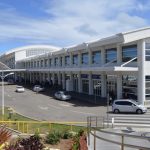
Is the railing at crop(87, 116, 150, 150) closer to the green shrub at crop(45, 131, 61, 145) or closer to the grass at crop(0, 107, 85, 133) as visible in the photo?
the green shrub at crop(45, 131, 61, 145)

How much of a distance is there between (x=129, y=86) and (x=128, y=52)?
4.12m

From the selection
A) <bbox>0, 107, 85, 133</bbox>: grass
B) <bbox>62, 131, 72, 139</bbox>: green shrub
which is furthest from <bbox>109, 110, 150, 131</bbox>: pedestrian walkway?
<bbox>62, 131, 72, 139</bbox>: green shrub

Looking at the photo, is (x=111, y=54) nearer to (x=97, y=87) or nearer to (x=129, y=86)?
(x=129, y=86)

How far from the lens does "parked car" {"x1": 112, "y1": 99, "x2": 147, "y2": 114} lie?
38094 millimetres

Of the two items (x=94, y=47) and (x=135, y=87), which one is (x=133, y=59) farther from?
(x=94, y=47)

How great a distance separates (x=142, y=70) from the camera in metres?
42.6

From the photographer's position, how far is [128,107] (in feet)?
126

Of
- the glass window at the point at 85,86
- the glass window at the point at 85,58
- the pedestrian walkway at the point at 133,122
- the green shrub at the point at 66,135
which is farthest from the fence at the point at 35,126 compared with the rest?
the glass window at the point at 85,58

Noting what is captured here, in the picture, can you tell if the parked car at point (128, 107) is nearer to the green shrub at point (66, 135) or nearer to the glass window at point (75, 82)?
the green shrub at point (66, 135)

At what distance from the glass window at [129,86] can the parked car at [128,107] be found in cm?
635

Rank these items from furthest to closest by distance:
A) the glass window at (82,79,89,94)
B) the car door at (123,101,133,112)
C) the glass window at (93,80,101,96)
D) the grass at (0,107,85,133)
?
the glass window at (82,79,89,94) → the glass window at (93,80,101,96) → the car door at (123,101,133,112) → the grass at (0,107,85,133)

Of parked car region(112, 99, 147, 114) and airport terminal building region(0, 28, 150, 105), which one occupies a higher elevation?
airport terminal building region(0, 28, 150, 105)

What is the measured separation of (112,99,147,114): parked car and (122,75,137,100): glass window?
20.8ft

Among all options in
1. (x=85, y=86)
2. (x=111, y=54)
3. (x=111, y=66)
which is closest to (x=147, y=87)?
(x=111, y=66)
